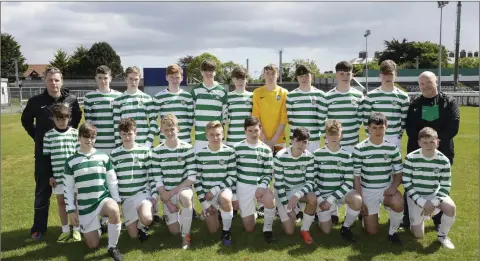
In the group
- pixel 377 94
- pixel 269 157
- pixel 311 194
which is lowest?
pixel 311 194

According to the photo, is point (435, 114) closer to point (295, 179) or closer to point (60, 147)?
point (295, 179)

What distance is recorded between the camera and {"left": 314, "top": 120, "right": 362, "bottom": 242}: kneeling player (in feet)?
Result: 17.3

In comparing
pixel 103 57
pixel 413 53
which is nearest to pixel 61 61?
pixel 103 57

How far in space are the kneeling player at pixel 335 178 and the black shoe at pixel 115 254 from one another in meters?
2.44

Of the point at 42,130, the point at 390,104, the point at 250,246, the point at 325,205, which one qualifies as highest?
the point at 390,104

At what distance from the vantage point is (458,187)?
808 centimetres

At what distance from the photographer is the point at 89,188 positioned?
16.2ft

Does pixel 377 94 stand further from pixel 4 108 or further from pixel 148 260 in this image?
pixel 4 108

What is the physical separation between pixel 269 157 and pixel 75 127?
2744 mm

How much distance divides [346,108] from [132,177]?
3.02m

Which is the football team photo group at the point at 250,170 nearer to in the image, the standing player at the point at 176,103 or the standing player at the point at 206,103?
the standing player at the point at 176,103

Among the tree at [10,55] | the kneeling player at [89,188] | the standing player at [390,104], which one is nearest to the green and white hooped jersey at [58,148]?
the kneeling player at [89,188]

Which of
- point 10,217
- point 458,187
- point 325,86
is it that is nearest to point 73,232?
point 10,217

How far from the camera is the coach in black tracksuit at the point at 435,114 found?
549 cm
